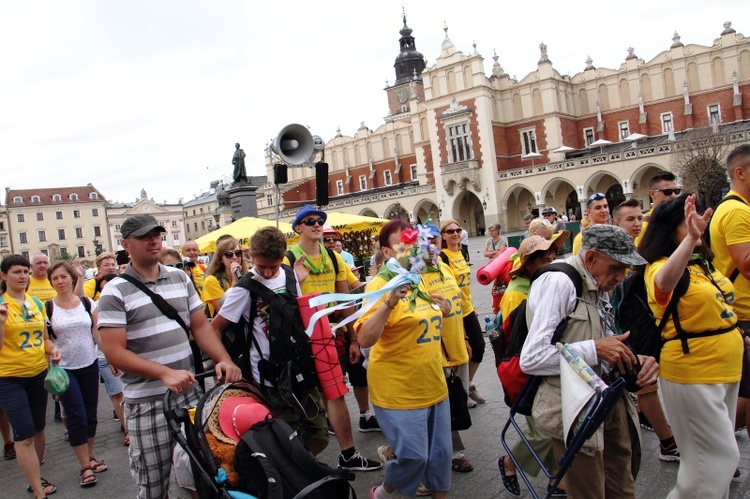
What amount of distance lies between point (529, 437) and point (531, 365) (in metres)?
1.15

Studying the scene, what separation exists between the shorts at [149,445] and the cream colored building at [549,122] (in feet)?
132

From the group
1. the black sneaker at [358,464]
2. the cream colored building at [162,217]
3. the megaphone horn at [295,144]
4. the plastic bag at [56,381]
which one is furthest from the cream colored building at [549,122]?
the cream colored building at [162,217]

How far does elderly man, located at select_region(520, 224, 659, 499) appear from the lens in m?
2.64

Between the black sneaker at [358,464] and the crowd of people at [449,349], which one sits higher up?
the crowd of people at [449,349]

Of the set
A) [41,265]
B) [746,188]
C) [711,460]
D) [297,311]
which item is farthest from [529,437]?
[41,265]

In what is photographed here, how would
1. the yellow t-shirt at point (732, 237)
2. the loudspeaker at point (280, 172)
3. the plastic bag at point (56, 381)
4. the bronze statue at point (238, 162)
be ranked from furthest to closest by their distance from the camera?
the bronze statue at point (238, 162) < the loudspeaker at point (280, 172) < the plastic bag at point (56, 381) < the yellow t-shirt at point (732, 237)

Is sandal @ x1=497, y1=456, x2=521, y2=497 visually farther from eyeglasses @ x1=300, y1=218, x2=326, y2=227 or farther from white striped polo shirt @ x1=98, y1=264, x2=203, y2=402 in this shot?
eyeglasses @ x1=300, y1=218, x2=326, y2=227

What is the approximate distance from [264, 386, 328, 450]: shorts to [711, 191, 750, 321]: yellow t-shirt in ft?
9.43

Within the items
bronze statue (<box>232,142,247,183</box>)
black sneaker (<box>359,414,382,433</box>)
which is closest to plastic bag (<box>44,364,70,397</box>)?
black sneaker (<box>359,414,382,433</box>)

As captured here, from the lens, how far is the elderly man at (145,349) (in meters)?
3.12

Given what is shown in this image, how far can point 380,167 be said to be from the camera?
61469 mm

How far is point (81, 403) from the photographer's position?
503cm

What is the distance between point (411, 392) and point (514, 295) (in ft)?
3.54

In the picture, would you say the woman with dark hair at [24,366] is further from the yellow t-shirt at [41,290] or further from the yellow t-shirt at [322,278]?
the yellow t-shirt at [322,278]
